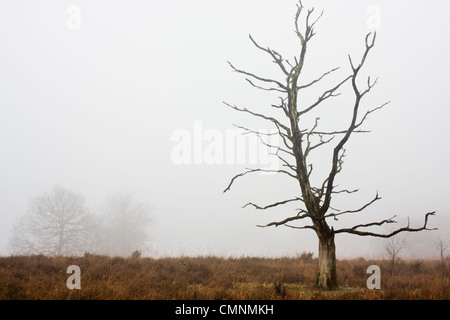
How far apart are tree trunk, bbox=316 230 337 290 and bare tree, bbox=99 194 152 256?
2990cm

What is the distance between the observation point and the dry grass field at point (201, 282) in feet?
17.2

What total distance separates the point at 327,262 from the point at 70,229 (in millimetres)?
29397

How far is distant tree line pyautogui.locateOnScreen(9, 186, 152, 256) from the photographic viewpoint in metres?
27.0

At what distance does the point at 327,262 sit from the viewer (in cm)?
632

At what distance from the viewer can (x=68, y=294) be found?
5.18 metres

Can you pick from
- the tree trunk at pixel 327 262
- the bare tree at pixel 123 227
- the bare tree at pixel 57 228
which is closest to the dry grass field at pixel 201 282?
the tree trunk at pixel 327 262

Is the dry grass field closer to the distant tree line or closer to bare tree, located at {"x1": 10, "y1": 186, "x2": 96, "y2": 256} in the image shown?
the distant tree line

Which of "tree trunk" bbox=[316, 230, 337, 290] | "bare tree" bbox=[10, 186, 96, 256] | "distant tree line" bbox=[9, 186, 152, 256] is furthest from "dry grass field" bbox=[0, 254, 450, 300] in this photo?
"bare tree" bbox=[10, 186, 96, 256]

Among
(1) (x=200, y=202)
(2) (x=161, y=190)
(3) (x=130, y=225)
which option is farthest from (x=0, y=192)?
(3) (x=130, y=225)

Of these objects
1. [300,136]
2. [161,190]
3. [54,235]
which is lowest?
[54,235]

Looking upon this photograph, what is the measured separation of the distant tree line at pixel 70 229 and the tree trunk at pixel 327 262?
24.6 metres

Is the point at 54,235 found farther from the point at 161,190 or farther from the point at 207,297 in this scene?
the point at 161,190
